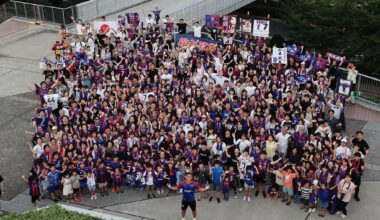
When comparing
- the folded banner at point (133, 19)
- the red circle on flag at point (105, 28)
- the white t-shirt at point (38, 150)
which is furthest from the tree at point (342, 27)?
the white t-shirt at point (38, 150)

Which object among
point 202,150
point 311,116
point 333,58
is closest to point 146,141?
Result: point 202,150

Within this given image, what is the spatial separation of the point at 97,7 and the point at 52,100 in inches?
487

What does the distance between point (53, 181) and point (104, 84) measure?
4.77m

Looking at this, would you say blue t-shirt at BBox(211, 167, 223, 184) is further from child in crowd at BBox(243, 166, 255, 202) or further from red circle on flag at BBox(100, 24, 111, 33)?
red circle on flag at BBox(100, 24, 111, 33)

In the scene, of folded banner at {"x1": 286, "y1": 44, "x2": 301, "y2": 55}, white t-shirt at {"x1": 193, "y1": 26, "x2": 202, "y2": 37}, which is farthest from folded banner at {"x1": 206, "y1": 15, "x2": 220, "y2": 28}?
folded banner at {"x1": 286, "y1": 44, "x2": 301, "y2": 55}

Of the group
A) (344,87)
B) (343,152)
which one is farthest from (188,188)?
(344,87)

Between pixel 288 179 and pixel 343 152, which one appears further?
pixel 343 152

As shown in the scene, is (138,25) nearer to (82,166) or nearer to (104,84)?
(104,84)

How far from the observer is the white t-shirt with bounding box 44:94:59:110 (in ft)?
54.6

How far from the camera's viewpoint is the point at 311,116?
593 inches

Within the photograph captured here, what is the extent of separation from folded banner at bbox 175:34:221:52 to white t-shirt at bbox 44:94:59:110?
6482 millimetres

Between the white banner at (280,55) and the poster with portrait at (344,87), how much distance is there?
7.21 feet

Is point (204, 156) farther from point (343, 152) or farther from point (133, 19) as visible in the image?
point (133, 19)

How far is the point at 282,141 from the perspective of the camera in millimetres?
14391
